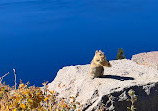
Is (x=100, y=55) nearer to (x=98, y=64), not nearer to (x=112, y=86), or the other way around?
(x=98, y=64)

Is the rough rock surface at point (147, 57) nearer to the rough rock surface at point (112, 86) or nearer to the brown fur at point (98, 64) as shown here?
the rough rock surface at point (112, 86)

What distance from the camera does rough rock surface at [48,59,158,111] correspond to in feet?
24.2

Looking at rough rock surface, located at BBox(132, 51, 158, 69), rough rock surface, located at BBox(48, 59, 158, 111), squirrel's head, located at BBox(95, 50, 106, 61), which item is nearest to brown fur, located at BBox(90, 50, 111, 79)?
squirrel's head, located at BBox(95, 50, 106, 61)

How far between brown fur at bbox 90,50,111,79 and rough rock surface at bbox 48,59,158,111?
192 millimetres

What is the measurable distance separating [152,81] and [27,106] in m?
5.13

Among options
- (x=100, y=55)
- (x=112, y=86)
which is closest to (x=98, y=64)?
(x=100, y=55)

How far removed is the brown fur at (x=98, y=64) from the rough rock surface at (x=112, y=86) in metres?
0.19

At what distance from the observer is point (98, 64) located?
324 inches

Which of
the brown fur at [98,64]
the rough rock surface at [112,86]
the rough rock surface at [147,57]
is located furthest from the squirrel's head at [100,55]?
the rough rock surface at [147,57]

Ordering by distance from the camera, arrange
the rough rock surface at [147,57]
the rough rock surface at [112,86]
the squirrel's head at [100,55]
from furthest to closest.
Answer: the rough rock surface at [147,57], the squirrel's head at [100,55], the rough rock surface at [112,86]

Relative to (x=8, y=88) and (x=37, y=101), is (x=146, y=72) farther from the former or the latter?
(x=37, y=101)

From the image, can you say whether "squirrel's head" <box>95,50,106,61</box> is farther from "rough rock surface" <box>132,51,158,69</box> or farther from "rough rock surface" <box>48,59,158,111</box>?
"rough rock surface" <box>132,51,158,69</box>

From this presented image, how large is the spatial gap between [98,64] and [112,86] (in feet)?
3.12

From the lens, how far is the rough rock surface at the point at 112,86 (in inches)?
291
